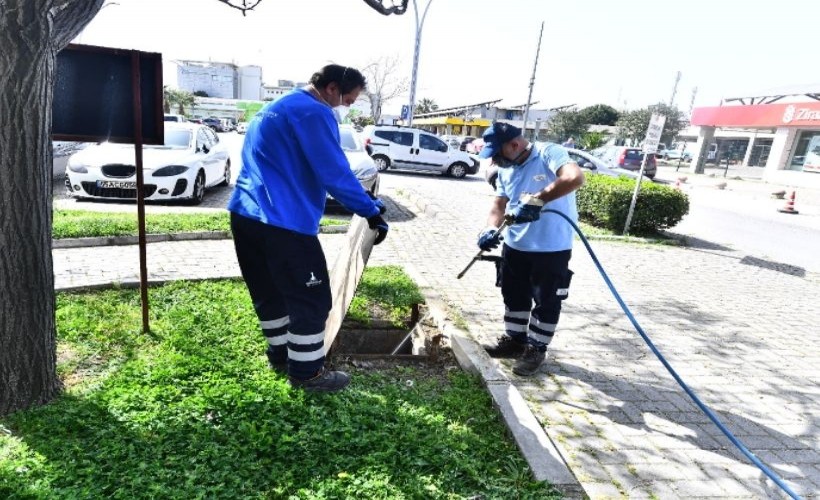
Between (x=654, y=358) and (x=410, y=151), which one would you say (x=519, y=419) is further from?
(x=410, y=151)

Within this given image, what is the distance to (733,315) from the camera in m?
5.70

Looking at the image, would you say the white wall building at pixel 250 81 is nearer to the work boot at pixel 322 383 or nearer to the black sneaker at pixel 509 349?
the black sneaker at pixel 509 349

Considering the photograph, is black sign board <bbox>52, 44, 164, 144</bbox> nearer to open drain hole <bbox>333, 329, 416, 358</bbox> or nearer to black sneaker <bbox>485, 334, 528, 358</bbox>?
open drain hole <bbox>333, 329, 416, 358</bbox>

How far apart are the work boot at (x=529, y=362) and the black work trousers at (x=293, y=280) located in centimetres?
147

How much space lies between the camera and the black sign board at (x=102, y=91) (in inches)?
128

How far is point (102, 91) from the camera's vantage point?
3348 mm

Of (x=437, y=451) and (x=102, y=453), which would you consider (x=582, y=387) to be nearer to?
(x=437, y=451)

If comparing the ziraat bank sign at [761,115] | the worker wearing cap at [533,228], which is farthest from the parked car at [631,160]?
the worker wearing cap at [533,228]

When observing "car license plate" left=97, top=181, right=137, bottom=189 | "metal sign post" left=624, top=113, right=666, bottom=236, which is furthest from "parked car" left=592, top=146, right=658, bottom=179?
"car license plate" left=97, top=181, right=137, bottom=189

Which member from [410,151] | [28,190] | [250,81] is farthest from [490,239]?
[250,81]

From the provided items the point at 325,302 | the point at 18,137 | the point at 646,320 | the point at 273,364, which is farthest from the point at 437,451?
the point at 646,320

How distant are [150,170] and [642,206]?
29.0ft

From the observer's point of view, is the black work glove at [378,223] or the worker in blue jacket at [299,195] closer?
the worker in blue jacket at [299,195]

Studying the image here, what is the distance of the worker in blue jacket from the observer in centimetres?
279
